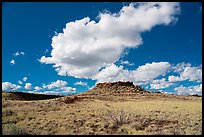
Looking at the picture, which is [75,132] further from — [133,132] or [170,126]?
[170,126]

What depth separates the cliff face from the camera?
59787 millimetres

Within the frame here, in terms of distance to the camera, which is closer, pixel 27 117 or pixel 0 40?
pixel 0 40

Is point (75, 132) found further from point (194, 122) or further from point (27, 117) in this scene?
point (194, 122)

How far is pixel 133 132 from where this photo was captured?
17672 mm

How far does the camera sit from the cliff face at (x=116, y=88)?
5979cm

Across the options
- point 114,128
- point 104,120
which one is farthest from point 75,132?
point 104,120

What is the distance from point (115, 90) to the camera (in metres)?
60.1

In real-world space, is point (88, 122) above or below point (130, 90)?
below

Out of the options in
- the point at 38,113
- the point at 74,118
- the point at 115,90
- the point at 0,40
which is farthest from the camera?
the point at 115,90

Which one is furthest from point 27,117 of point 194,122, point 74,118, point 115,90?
point 115,90

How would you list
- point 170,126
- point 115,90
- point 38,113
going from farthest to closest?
1. point 115,90
2. point 38,113
3. point 170,126

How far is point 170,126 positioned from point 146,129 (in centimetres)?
196

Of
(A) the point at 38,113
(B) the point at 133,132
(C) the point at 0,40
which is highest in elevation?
(C) the point at 0,40

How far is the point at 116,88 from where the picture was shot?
2438 inches
